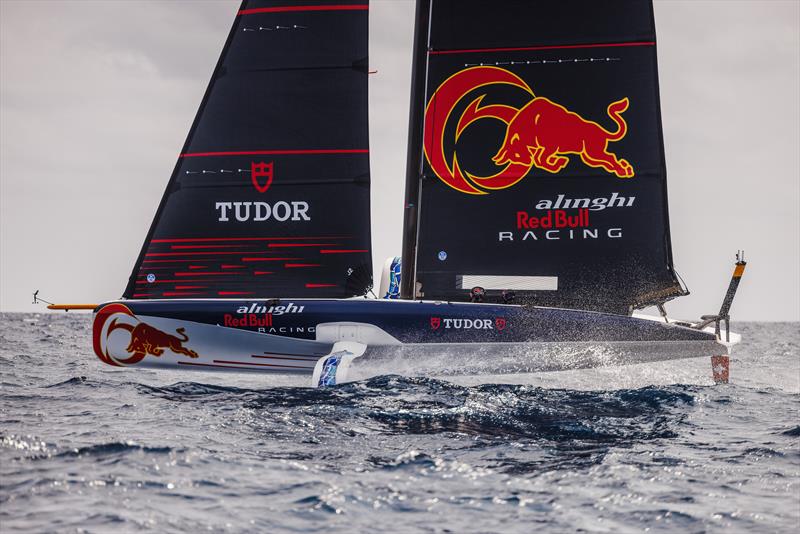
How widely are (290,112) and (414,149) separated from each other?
177cm

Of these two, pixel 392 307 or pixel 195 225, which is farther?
pixel 195 225

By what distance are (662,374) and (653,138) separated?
3302mm

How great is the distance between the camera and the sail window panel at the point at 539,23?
1136cm

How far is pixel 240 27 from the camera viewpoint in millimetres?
11453

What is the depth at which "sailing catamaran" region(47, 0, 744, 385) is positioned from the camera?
1117cm

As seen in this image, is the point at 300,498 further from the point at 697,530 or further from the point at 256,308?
the point at 256,308

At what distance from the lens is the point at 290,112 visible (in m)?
11.3

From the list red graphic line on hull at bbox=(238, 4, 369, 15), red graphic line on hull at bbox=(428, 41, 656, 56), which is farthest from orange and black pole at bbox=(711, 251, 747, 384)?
red graphic line on hull at bbox=(238, 4, 369, 15)

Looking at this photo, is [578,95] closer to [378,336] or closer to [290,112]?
[290,112]

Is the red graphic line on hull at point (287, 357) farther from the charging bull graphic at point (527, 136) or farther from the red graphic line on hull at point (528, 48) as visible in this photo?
the red graphic line on hull at point (528, 48)

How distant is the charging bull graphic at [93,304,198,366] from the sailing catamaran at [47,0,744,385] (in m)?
0.19

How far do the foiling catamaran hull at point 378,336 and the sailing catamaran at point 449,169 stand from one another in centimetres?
33

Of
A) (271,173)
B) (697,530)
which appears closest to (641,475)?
(697,530)

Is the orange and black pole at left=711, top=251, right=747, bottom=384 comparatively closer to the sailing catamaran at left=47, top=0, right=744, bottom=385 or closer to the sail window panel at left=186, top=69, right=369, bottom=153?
the sailing catamaran at left=47, top=0, right=744, bottom=385
